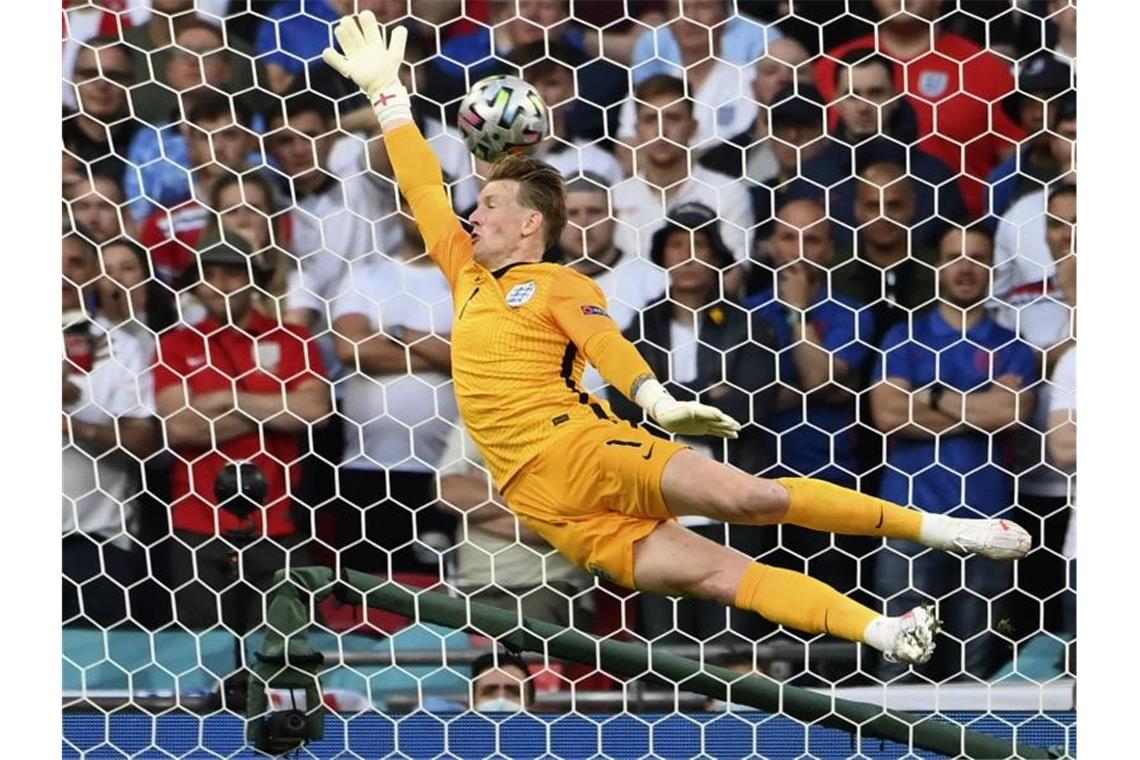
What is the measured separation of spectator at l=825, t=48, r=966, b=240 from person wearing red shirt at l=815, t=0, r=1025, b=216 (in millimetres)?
16

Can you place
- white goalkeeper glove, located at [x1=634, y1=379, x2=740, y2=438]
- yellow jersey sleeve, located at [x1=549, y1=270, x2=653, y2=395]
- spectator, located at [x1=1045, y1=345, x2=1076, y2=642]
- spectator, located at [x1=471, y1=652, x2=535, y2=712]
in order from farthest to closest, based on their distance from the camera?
spectator, located at [x1=471, y1=652, x2=535, y2=712], spectator, located at [x1=1045, y1=345, x2=1076, y2=642], yellow jersey sleeve, located at [x1=549, y1=270, x2=653, y2=395], white goalkeeper glove, located at [x1=634, y1=379, x2=740, y2=438]

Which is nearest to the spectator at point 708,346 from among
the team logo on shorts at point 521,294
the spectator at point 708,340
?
the spectator at point 708,340

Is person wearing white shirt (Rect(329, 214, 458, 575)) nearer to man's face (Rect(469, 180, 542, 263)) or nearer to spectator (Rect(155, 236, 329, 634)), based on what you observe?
spectator (Rect(155, 236, 329, 634))

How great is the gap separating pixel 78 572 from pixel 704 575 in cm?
133

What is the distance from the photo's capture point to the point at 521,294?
2.91m

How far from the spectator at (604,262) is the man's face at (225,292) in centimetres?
65

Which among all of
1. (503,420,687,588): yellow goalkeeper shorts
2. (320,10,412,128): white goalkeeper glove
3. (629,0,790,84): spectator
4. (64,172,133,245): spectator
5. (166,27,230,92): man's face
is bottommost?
(503,420,687,588): yellow goalkeeper shorts

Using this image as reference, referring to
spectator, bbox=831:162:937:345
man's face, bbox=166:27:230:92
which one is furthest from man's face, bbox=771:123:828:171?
man's face, bbox=166:27:230:92

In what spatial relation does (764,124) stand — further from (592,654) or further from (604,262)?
(592,654)

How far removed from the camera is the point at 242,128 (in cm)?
340

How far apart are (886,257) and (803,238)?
0.17m

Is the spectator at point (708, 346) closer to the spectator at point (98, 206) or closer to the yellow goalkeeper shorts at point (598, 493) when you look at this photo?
the yellow goalkeeper shorts at point (598, 493)

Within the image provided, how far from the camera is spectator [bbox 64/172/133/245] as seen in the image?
3350 mm

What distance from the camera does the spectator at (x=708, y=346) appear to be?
129 inches
